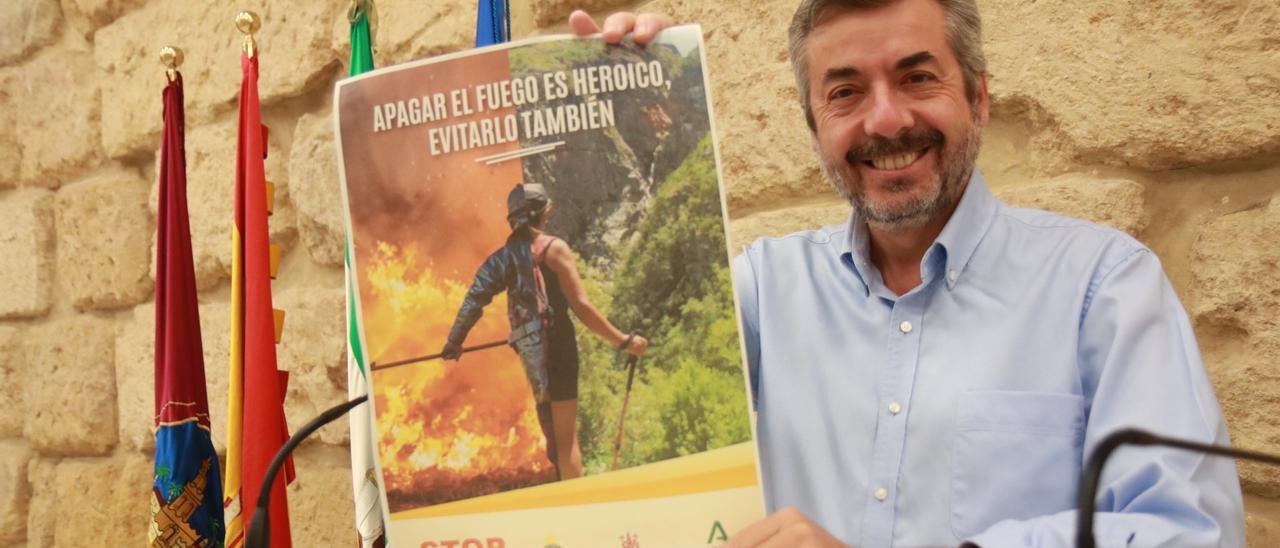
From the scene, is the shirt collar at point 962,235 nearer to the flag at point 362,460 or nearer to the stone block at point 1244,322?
the stone block at point 1244,322

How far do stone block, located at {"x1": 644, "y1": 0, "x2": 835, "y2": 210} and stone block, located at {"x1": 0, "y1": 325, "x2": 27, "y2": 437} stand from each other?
1762 mm

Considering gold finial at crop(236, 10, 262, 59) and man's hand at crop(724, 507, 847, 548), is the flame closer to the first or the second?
man's hand at crop(724, 507, 847, 548)

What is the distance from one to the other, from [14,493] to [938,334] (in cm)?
213

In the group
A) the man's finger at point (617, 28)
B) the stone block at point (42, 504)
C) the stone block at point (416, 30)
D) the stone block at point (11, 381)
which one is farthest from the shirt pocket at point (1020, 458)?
the stone block at point (11, 381)

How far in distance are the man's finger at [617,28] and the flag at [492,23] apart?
0.48m

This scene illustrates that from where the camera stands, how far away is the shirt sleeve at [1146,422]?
762mm

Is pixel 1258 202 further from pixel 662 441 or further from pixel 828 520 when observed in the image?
pixel 662 441

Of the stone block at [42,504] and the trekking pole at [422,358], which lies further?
the stone block at [42,504]

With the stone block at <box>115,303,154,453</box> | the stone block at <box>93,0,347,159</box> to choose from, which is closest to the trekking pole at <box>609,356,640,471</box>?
the stone block at <box>93,0,347,159</box>

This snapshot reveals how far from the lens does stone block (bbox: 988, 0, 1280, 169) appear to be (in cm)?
96

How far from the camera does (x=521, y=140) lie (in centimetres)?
75

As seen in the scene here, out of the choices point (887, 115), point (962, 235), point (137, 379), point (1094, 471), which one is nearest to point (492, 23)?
point (887, 115)

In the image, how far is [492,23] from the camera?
3.99 ft

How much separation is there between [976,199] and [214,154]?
1401 mm
